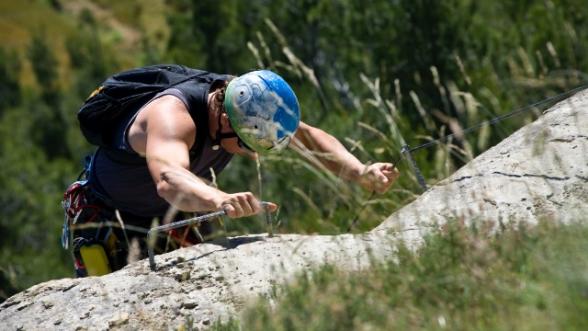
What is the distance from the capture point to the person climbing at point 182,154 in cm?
475

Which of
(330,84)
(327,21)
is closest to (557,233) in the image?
(330,84)

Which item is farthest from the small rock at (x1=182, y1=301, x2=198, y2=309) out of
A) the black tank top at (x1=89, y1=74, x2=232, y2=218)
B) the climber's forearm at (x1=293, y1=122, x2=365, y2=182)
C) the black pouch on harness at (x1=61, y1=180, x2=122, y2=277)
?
the climber's forearm at (x1=293, y1=122, x2=365, y2=182)

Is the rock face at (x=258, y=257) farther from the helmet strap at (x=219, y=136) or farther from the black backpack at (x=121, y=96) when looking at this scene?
the black backpack at (x=121, y=96)

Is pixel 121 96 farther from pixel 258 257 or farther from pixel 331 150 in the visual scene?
pixel 258 257

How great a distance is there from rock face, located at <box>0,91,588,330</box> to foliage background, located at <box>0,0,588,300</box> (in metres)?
0.15

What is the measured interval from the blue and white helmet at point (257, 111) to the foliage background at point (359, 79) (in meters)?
0.19

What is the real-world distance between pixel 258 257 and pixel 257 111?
78 cm

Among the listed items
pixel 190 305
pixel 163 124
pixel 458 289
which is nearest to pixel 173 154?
pixel 163 124

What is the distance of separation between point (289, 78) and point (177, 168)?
14.9 metres

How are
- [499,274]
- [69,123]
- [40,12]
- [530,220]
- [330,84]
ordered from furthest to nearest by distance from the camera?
[40,12], [69,123], [330,84], [530,220], [499,274]

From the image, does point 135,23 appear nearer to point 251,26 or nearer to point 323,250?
point 251,26

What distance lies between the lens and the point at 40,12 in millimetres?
114250

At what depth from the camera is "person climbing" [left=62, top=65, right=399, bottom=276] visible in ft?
15.6

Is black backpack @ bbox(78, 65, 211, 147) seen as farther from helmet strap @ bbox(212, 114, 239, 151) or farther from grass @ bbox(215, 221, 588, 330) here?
grass @ bbox(215, 221, 588, 330)
